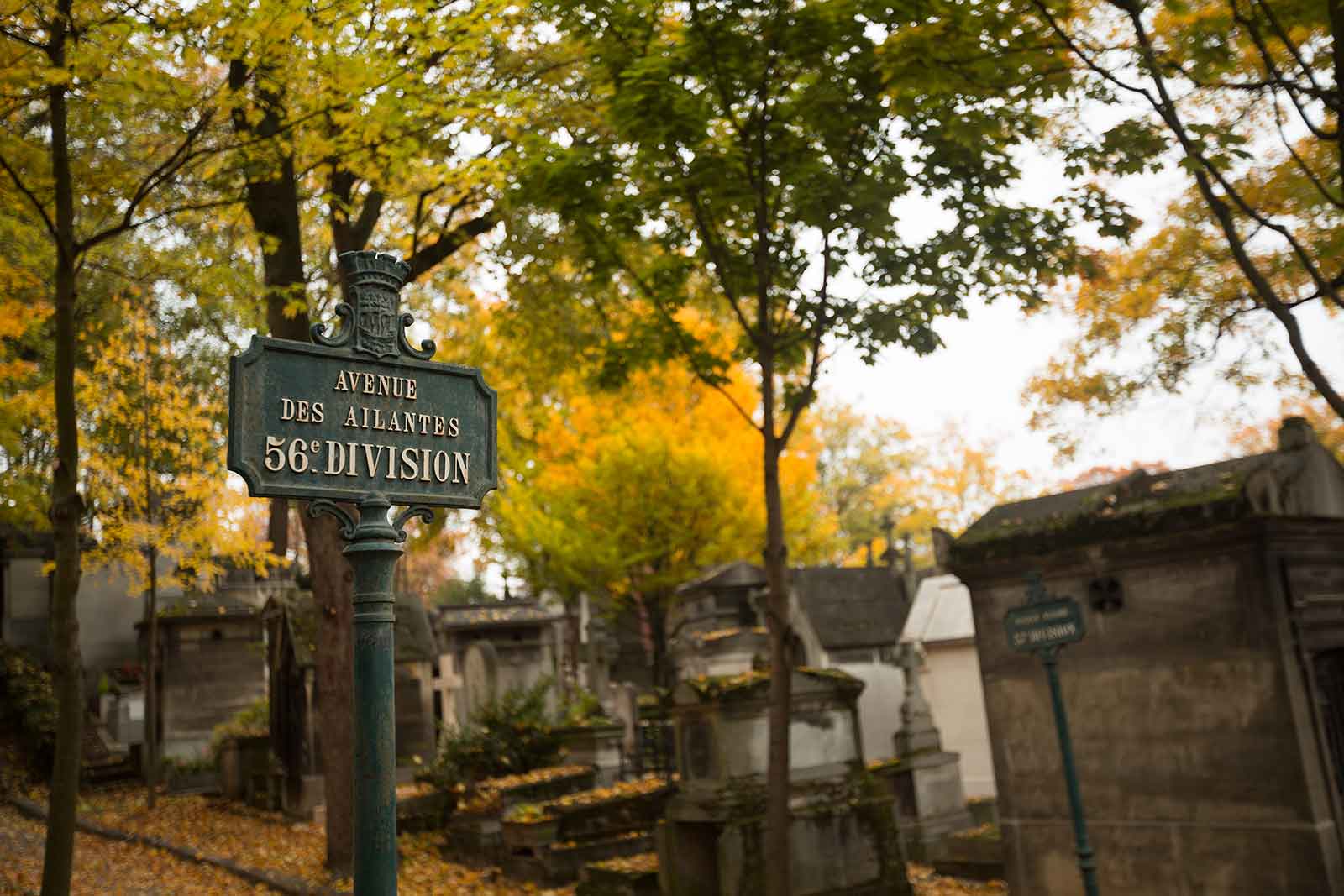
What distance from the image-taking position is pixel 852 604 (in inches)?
898

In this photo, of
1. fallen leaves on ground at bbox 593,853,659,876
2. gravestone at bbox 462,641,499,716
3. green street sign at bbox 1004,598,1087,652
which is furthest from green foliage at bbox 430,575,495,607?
green street sign at bbox 1004,598,1087,652

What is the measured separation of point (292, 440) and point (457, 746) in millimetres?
11912

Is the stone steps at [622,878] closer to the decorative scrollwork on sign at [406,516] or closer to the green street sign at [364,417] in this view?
the green street sign at [364,417]

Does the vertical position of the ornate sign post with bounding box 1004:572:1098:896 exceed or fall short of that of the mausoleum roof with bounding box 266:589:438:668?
it falls short

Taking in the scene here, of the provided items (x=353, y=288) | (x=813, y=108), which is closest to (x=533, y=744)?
(x=813, y=108)

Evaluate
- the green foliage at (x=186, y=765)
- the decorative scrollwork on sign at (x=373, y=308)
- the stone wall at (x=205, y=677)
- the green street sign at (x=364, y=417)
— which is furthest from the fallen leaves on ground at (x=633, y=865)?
the stone wall at (x=205, y=677)

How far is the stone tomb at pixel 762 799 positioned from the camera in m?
9.84

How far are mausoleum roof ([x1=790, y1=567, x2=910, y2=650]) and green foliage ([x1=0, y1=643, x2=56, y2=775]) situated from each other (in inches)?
581

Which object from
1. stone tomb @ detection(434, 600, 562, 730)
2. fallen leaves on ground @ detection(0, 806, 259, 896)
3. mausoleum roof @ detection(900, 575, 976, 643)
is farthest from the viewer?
mausoleum roof @ detection(900, 575, 976, 643)

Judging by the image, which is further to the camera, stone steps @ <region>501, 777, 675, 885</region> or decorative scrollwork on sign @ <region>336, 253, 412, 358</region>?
stone steps @ <region>501, 777, 675, 885</region>

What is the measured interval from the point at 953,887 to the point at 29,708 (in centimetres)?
1818

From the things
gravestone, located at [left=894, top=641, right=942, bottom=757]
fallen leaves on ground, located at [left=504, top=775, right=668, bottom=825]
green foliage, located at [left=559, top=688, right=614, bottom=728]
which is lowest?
fallen leaves on ground, located at [left=504, top=775, right=668, bottom=825]

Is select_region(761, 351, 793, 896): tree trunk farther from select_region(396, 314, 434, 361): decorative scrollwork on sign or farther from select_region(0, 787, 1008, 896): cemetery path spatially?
select_region(396, 314, 434, 361): decorative scrollwork on sign

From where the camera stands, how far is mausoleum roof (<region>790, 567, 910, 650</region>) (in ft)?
71.0
